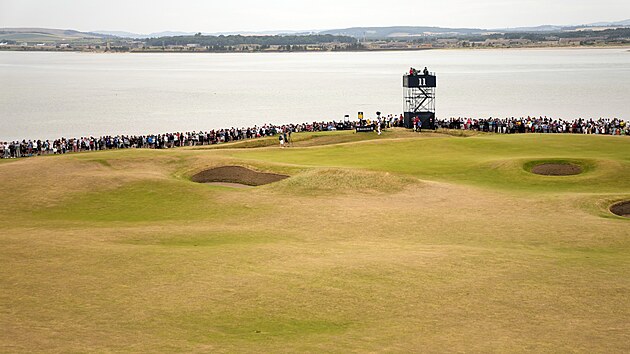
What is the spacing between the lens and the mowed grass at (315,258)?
630 inches

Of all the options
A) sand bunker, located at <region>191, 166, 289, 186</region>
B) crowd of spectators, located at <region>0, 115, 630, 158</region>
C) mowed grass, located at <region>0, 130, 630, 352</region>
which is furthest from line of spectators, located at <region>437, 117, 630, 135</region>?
sand bunker, located at <region>191, 166, 289, 186</region>

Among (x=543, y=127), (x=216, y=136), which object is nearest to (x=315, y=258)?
(x=216, y=136)

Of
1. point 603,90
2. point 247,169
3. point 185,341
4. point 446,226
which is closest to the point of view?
point 185,341

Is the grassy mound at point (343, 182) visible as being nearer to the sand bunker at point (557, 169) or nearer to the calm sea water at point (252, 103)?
the sand bunker at point (557, 169)

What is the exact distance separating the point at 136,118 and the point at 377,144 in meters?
78.9

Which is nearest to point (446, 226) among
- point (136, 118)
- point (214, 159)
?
point (214, 159)

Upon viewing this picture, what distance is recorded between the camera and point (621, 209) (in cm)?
3173

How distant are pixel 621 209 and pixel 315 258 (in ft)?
52.8

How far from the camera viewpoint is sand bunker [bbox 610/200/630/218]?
3137 centimetres

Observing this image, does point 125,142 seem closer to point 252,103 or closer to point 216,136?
point 216,136

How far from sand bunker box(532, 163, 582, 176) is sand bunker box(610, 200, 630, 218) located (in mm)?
7855

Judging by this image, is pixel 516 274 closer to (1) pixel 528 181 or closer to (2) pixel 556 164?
(1) pixel 528 181

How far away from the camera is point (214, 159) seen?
4266cm

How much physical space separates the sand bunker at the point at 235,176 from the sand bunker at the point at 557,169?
1407 centimetres
